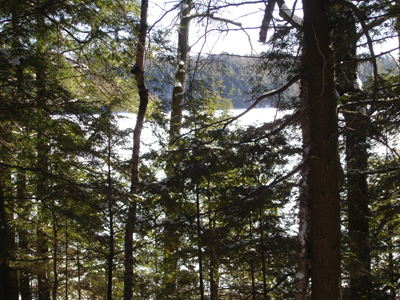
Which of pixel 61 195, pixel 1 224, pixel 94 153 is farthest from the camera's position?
pixel 94 153

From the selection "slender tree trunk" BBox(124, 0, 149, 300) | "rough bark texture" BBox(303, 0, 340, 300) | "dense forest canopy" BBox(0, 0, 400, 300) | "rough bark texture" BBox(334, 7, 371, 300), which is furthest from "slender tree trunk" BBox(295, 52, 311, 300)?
"slender tree trunk" BBox(124, 0, 149, 300)

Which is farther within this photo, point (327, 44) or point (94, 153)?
point (94, 153)

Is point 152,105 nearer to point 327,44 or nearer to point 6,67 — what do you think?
point 6,67

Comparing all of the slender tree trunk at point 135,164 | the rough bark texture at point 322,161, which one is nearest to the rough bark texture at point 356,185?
the rough bark texture at point 322,161

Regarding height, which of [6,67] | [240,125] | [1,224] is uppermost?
[6,67]

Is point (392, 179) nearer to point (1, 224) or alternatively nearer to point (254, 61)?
point (254, 61)

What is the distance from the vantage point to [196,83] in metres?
6.86

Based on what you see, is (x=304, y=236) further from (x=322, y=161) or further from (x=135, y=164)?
(x=135, y=164)

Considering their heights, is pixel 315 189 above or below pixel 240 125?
below

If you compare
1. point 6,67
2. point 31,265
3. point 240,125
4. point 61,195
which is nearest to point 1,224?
point 61,195

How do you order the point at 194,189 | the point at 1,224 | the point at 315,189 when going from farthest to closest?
1. the point at 194,189
2. the point at 1,224
3. the point at 315,189

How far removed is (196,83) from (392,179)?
4300 mm

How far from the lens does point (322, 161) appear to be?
3438 millimetres

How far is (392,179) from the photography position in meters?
5.43
